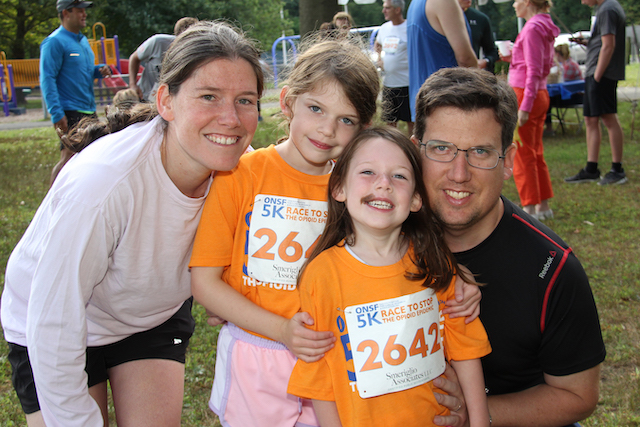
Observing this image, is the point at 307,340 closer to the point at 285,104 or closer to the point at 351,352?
the point at 351,352

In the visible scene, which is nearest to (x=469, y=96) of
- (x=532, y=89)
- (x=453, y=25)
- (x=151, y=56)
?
(x=453, y=25)

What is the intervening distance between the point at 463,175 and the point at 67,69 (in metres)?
6.95

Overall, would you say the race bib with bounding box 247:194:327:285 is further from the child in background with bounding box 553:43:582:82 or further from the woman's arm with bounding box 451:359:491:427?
the child in background with bounding box 553:43:582:82

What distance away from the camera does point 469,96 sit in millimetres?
2043

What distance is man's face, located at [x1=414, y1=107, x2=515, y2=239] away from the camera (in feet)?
6.72

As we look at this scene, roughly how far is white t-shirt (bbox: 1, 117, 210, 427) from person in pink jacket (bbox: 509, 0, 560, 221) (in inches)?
170

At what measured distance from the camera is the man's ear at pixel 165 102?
2.17 metres

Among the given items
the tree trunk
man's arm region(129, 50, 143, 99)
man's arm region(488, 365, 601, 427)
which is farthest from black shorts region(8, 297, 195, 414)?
man's arm region(129, 50, 143, 99)

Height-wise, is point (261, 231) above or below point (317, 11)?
below

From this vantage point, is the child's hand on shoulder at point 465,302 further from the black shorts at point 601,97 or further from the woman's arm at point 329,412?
the black shorts at point 601,97

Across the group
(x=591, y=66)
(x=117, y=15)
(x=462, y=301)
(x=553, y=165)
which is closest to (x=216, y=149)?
(x=462, y=301)

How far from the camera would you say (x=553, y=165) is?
Result: 28.8 feet

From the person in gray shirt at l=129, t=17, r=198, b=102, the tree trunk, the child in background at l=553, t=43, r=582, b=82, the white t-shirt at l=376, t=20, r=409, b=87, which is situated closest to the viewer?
the person in gray shirt at l=129, t=17, r=198, b=102

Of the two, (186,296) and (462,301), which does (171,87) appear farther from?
(462,301)
